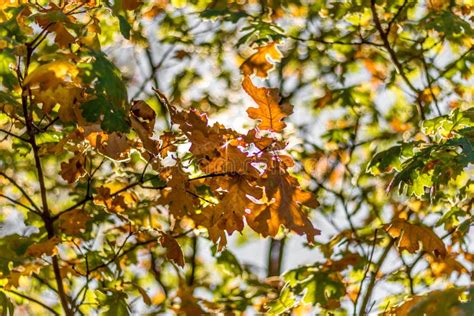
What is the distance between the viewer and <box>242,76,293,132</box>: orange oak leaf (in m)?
2.87

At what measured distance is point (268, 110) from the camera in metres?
2.88

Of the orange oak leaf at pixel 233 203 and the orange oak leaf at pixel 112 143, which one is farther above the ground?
the orange oak leaf at pixel 112 143

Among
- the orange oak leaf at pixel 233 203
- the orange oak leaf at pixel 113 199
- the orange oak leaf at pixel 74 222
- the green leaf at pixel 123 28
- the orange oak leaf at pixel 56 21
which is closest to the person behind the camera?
the orange oak leaf at pixel 56 21

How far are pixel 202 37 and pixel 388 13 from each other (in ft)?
4.61

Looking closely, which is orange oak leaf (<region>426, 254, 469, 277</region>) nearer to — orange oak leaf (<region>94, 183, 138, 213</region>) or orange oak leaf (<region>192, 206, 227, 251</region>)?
orange oak leaf (<region>192, 206, 227, 251</region>)

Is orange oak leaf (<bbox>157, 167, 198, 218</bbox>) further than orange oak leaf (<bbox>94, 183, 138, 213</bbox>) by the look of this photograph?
No

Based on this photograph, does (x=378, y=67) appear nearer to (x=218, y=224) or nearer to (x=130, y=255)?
(x=130, y=255)

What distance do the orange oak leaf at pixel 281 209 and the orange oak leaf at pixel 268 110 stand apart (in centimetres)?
18

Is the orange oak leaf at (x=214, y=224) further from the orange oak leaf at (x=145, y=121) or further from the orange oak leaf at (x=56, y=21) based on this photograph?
the orange oak leaf at (x=56, y=21)

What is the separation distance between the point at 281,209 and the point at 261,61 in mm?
1494

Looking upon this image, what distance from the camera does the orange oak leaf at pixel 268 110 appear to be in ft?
9.42

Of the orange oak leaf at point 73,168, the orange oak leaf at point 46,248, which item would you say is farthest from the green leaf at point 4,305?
the orange oak leaf at point 73,168

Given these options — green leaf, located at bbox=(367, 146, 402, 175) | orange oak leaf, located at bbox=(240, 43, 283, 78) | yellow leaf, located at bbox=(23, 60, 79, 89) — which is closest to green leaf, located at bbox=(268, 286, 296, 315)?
green leaf, located at bbox=(367, 146, 402, 175)

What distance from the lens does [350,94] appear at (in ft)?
15.7
